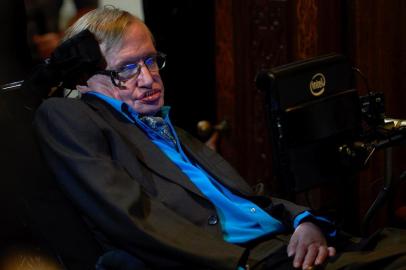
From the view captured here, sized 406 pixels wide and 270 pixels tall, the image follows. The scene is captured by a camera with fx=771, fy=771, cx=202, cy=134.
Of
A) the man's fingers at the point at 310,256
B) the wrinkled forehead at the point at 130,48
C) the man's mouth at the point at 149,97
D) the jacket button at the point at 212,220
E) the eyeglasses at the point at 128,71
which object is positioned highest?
the wrinkled forehead at the point at 130,48

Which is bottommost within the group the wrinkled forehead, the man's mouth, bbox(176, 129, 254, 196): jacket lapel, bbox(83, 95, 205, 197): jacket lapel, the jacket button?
the jacket button

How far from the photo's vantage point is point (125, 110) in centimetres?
220

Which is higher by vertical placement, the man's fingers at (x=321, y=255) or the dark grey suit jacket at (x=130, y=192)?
the dark grey suit jacket at (x=130, y=192)

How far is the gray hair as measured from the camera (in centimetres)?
221

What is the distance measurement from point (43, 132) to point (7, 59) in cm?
36

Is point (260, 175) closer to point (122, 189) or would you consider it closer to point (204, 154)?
point (204, 154)

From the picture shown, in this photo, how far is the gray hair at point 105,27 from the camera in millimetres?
2205

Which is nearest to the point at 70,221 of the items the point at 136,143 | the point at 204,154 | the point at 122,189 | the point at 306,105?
the point at 122,189

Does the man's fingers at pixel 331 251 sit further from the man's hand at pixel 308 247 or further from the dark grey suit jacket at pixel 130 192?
the dark grey suit jacket at pixel 130 192

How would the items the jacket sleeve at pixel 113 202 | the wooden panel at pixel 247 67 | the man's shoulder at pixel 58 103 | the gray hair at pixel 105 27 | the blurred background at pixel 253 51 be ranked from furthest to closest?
the wooden panel at pixel 247 67 < the blurred background at pixel 253 51 < the gray hair at pixel 105 27 < the man's shoulder at pixel 58 103 < the jacket sleeve at pixel 113 202

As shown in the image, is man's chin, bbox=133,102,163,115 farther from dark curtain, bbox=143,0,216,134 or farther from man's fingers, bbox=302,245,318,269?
dark curtain, bbox=143,0,216,134

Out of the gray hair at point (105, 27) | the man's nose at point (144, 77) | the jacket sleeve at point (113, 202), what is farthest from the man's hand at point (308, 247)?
the gray hair at point (105, 27)

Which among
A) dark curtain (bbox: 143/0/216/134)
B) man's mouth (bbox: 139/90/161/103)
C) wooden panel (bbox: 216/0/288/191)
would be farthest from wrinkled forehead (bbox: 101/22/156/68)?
dark curtain (bbox: 143/0/216/134)

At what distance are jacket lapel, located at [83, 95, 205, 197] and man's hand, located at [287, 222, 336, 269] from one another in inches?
11.1
